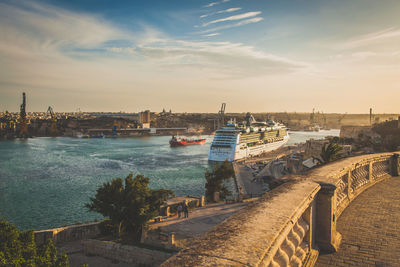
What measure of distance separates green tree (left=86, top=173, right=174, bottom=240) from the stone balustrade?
8.97m

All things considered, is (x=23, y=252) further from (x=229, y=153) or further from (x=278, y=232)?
(x=229, y=153)

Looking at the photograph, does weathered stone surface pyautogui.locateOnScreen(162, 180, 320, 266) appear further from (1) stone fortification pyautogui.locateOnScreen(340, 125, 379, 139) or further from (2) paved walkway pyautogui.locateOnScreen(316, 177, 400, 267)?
(1) stone fortification pyautogui.locateOnScreen(340, 125, 379, 139)

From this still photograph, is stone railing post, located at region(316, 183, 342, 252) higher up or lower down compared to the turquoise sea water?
higher up

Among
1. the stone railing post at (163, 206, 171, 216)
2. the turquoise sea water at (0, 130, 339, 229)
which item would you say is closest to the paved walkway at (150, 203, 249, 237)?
the stone railing post at (163, 206, 171, 216)

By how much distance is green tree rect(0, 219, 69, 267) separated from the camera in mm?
6020

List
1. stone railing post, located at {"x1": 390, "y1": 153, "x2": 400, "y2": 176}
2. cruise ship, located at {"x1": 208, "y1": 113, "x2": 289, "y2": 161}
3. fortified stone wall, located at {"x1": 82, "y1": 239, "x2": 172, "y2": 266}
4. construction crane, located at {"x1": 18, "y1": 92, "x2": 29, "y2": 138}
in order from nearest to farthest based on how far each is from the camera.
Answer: stone railing post, located at {"x1": 390, "y1": 153, "x2": 400, "y2": 176}
fortified stone wall, located at {"x1": 82, "y1": 239, "x2": 172, "y2": 266}
cruise ship, located at {"x1": 208, "y1": 113, "x2": 289, "y2": 161}
construction crane, located at {"x1": 18, "y1": 92, "x2": 29, "y2": 138}

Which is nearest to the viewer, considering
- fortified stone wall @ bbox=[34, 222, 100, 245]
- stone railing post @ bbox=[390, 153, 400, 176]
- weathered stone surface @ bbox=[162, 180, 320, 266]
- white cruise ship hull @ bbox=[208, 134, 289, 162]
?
weathered stone surface @ bbox=[162, 180, 320, 266]

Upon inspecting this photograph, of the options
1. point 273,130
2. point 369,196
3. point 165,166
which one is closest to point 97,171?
point 165,166

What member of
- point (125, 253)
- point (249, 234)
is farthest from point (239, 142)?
point (249, 234)

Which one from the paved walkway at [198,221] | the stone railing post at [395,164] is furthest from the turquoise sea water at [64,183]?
the stone railing post at [395,164]

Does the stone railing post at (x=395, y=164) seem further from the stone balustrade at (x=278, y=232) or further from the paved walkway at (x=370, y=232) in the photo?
the stone balustrade at (x=278, y=232)

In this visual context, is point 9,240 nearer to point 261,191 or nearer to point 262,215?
point 262,215

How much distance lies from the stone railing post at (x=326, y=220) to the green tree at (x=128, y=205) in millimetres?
9201

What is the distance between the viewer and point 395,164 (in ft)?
24.0
